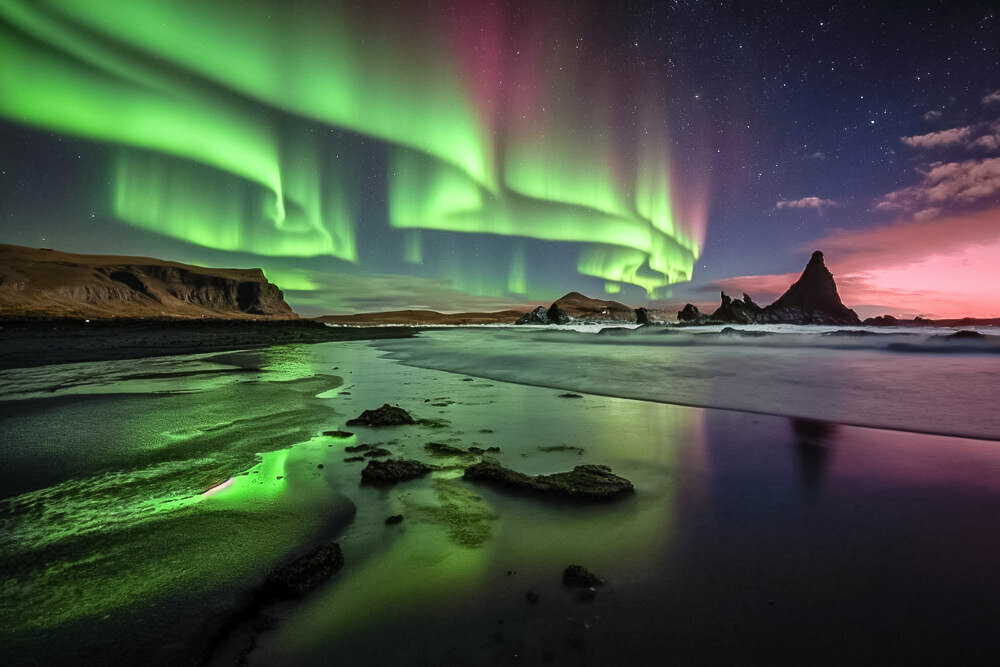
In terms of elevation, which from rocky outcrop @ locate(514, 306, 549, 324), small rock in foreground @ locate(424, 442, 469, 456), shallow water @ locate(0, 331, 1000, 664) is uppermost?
rocky outcrop @ locate(514, 306, 549, 324)

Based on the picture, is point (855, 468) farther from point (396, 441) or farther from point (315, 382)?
point (315, 382)

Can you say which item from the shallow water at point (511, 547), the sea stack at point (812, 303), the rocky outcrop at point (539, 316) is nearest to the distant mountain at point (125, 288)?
the rocky outcrop at point (539, 316)

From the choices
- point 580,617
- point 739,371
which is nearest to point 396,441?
point 580,617

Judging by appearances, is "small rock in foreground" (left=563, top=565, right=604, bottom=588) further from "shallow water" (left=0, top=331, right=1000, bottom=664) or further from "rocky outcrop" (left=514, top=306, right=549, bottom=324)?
"rocky outcrop" (left=514, top=306, right=549, bottom=324)

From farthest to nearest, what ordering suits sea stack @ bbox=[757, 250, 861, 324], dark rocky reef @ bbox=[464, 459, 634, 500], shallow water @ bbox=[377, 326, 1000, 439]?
sea stack @ bbox=[757, 250, 861, 324] < shallow water @ bbox=[377, 326, 1000, 439] < dark rocky reef @ bbox=[464, 459, 634, 500]

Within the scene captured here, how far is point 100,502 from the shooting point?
380cm

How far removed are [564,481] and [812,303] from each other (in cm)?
6430

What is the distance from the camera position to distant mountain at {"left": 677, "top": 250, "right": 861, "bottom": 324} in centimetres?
5119

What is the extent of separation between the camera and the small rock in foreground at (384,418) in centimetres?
687

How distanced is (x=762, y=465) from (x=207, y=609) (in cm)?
575

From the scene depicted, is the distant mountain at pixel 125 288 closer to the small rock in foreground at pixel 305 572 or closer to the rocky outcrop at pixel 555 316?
the rocky outcrop at pixel 555 316

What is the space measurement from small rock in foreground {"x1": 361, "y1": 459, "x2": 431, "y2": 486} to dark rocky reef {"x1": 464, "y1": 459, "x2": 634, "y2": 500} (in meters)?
0.59

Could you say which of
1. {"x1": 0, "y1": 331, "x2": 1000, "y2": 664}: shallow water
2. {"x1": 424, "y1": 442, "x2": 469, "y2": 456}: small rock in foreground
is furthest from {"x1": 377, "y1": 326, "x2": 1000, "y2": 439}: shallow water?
{"x1": 424, "y1": 442, "x2": 469, "y2": 456}: small rock in foreground

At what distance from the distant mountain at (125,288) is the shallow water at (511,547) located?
105 metres
